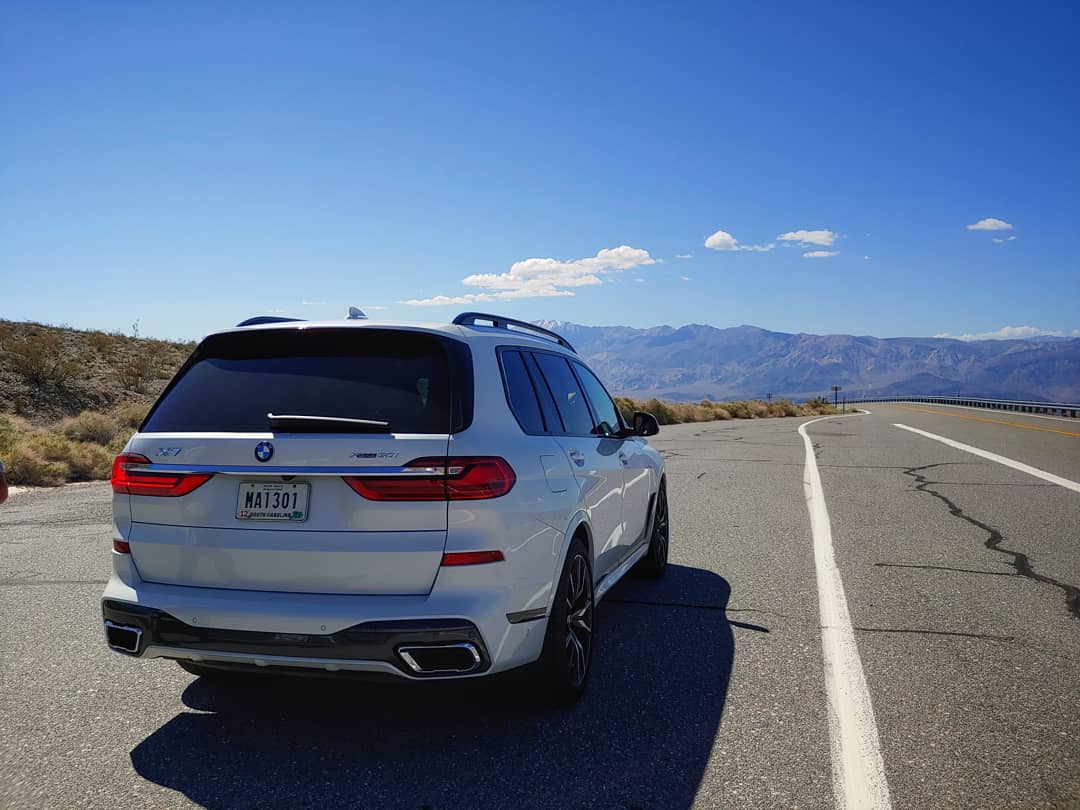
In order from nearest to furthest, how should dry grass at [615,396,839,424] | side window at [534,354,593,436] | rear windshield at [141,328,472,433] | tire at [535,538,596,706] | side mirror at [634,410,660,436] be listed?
rear windshield at [141,328,472,433] < tire at [535,538,596,706] < side window at [534,354,593,436] < side mirror at [634,410,660,436] < dry grass at [615,396,839,424]

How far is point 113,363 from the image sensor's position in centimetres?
3030

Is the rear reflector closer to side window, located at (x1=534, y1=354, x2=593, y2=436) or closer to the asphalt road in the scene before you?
the asphalt road

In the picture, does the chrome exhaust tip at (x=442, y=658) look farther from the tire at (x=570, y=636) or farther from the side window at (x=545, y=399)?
the side window at (x=545, y=399)

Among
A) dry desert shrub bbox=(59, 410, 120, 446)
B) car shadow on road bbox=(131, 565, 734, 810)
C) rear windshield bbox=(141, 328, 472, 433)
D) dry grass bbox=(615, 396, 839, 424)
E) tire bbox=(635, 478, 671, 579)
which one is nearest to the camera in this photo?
car shadow on road bbox=(131, 565, 734, 810)

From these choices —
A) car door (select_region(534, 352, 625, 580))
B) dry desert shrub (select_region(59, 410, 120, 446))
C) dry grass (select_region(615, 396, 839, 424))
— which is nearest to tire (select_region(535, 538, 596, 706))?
car door (select_region(534, 352, 625, 580))

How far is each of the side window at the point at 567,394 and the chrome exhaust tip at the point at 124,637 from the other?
7.02ft

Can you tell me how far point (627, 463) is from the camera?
5.35 meters

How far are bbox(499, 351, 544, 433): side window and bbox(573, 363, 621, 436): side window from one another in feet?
3.29

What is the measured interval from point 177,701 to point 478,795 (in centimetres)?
177

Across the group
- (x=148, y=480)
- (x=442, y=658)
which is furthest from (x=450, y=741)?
(x=148, y=480)

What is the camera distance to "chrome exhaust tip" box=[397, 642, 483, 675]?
126 inches

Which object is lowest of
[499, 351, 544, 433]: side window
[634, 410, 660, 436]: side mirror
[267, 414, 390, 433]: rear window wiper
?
[634, 410, 660, 436]: side mirror

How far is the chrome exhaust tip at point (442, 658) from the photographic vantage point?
3.19m

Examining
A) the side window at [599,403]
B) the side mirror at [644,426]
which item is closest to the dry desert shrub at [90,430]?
the side window at [599,403]
